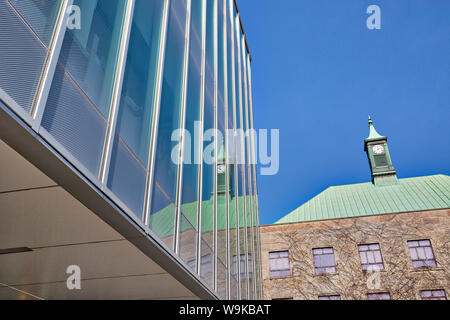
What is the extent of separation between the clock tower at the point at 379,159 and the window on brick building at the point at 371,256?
11573mm

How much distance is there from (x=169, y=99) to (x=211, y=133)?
3.32 meters

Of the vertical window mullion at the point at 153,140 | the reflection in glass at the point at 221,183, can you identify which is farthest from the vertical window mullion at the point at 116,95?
the reflection in glass at the point at 221,183

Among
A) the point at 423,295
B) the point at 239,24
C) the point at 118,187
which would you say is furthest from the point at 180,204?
the point at 423,295

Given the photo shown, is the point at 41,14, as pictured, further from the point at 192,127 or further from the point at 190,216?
the point at 190,216

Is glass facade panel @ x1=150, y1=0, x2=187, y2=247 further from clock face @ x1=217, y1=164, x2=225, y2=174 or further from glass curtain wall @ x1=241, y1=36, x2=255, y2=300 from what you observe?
glass curtain wall @ x1=241, y1=36, x2=255, y2=300

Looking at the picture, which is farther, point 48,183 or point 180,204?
point 180,204

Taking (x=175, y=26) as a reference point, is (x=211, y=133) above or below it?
below

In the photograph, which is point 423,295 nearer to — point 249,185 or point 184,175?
point 249,185

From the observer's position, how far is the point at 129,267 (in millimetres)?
7223

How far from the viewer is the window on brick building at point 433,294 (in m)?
28.0

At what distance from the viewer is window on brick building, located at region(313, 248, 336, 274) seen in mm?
30484

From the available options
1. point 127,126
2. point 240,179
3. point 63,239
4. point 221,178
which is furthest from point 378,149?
Result: point 63,239

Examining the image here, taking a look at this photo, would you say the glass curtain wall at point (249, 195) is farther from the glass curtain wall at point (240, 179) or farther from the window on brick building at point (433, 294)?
the window on brick building at point (433, 294)

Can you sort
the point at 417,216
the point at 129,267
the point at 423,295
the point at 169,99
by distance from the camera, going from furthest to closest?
1. the point at 417,216
2. the point at 423,295
3. the point at 169,99
4. the point at 129,267
